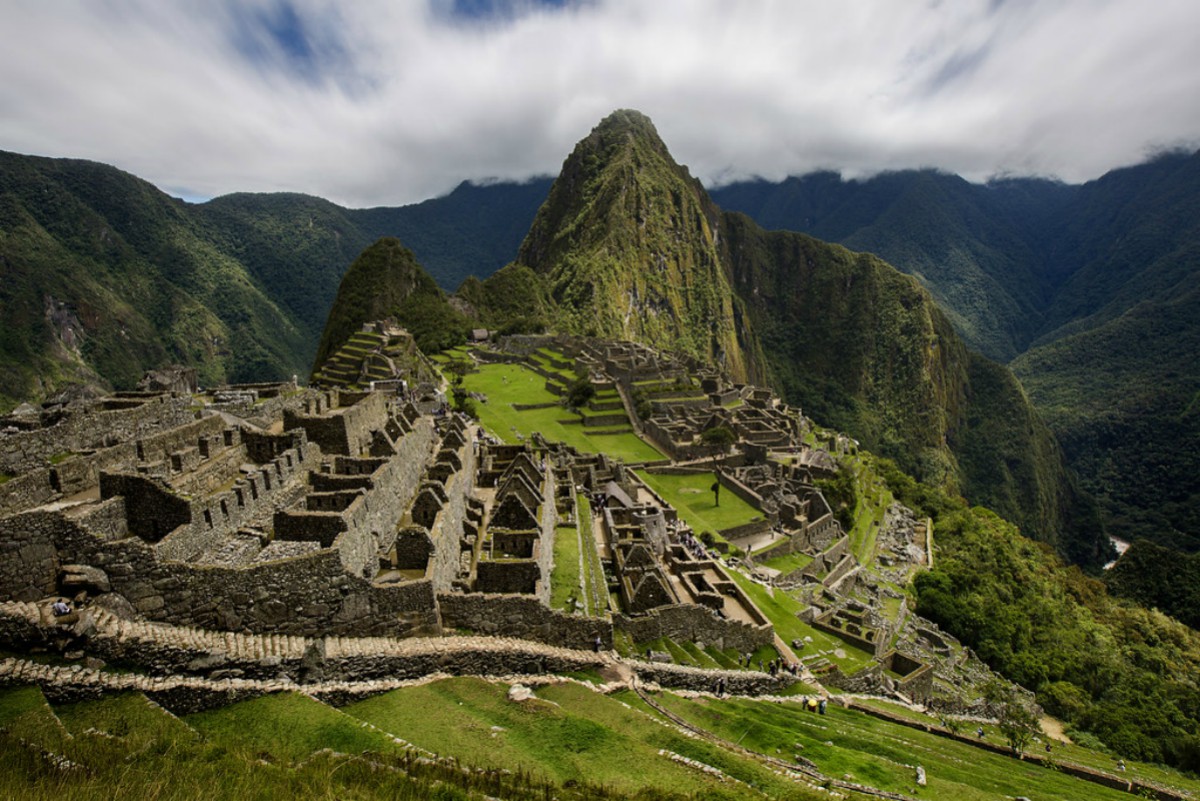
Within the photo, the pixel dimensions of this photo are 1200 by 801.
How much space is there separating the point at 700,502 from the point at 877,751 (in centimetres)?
2703

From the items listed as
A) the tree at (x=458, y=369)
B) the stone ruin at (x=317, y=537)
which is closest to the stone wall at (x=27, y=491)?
the stone ruin at (x=317, y=537)

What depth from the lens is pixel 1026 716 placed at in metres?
21.4

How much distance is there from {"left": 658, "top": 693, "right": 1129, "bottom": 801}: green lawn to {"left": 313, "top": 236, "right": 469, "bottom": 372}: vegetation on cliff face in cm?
7976

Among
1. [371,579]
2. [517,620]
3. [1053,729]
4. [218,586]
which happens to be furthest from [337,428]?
[1053,729]

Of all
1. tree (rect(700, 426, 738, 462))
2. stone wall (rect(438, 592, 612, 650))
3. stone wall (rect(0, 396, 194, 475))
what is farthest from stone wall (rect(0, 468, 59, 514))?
tree (rect(700, 426, 738, 462))

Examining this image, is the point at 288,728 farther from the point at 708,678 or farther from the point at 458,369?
the point at 458,369

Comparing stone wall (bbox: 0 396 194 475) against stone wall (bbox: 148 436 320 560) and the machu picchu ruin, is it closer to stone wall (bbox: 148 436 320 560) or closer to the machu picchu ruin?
the machu picchu ruin

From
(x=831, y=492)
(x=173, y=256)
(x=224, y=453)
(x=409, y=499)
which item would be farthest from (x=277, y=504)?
(x=173, y=256)

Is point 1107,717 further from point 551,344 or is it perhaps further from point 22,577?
point 551,344

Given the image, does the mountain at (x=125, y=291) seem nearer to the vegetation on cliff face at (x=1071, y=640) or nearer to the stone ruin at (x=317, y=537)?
the stone ruin at (x=317, y=537)

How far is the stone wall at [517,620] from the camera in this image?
13645mm

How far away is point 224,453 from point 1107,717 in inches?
1440

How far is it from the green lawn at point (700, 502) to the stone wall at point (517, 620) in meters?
21.3

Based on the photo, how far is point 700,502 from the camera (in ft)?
142
